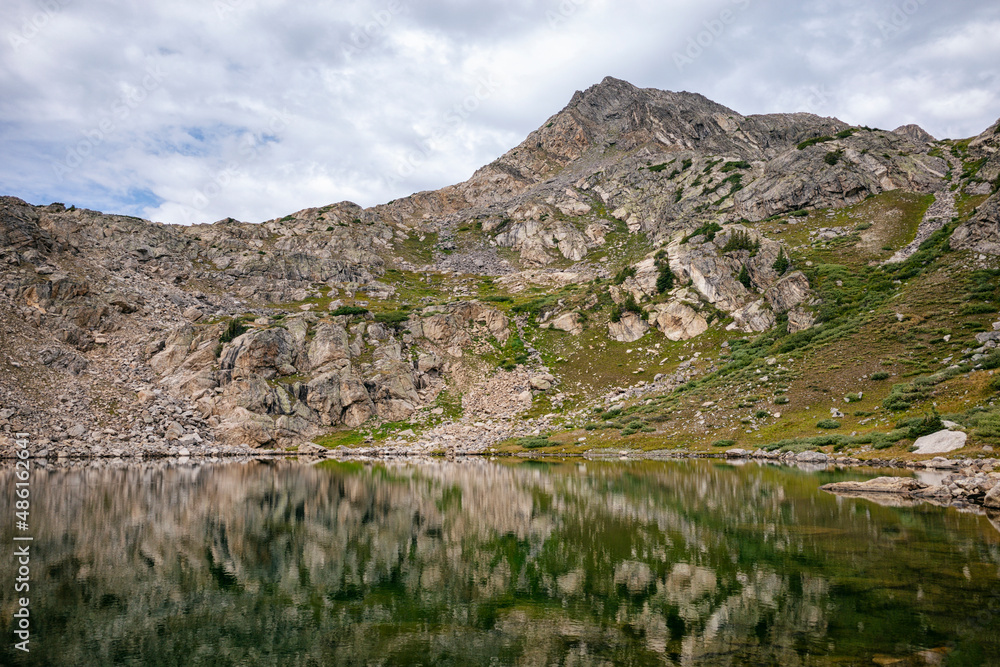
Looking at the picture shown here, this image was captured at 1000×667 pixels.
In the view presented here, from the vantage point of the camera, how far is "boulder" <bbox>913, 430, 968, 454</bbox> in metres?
33.8

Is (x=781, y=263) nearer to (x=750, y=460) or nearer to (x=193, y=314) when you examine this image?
(x=750, y=460)

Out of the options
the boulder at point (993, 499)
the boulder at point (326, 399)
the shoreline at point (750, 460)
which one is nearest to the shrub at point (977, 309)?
the shoreline at point (750, 460)

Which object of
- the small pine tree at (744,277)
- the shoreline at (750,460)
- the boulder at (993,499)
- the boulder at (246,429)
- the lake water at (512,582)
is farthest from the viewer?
the small pine tree at (744,277)

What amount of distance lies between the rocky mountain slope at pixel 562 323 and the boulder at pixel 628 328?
1.42 ft

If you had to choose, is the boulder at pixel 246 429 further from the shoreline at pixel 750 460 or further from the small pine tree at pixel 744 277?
the small pine tree at pixel 744 277

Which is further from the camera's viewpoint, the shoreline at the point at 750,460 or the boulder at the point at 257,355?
the boulder at the point at 257,355

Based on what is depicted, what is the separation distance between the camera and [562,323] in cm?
9725

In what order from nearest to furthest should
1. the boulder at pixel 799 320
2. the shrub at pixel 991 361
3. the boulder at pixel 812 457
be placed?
the boulder at pixel 812 457
the shrub at pixel 991 361
the boulder at pixel 799 320

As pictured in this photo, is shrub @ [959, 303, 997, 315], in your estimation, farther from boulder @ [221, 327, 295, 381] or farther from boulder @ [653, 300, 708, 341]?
boulder @ [221, 327, 295, 381]

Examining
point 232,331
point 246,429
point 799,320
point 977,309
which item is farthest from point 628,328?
point 232,331

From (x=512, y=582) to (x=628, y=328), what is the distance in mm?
79428

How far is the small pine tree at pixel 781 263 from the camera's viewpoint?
80250 millimetres

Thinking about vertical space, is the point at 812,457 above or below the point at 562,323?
below

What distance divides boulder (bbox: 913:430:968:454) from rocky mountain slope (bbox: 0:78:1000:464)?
0.63 meters
